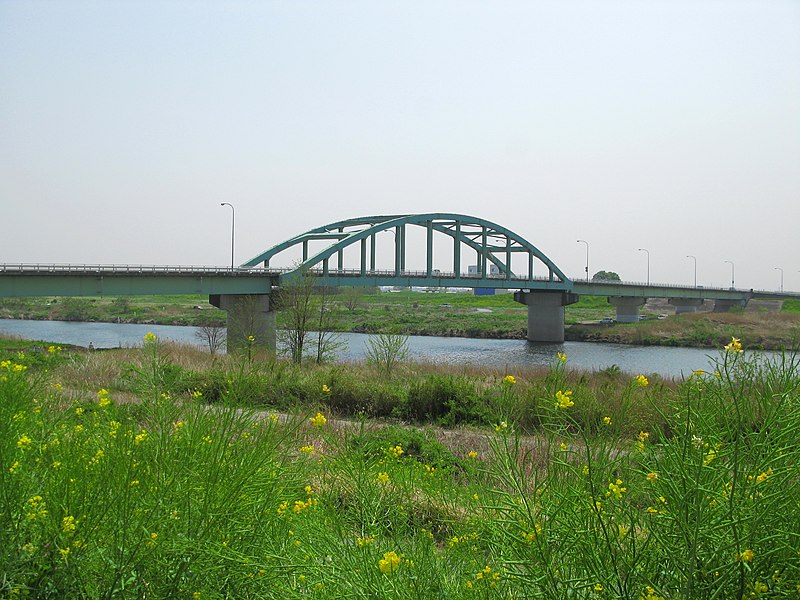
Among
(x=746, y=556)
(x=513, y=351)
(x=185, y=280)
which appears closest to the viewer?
(x=746, y=556)

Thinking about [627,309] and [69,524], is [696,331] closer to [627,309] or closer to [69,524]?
[627,309]

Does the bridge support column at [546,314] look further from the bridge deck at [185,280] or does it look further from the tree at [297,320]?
the tree at [297,320]

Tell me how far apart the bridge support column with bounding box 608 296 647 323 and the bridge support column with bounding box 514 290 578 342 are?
1256cm

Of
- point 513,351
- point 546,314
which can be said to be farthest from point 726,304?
point 513,351

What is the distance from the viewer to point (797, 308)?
9000 cm

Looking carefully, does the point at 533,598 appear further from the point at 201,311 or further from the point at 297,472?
the point at 201,311

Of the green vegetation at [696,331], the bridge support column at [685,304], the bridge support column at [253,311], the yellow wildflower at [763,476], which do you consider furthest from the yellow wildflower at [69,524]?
the bridge support column at [685,304]

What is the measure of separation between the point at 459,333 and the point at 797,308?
56.9 m

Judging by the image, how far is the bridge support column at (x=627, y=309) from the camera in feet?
256

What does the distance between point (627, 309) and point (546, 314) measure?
712 inches

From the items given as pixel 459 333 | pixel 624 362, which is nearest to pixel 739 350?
pixel 624 362

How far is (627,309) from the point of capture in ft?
258

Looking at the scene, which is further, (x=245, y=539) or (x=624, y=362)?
(x=624, y=362)

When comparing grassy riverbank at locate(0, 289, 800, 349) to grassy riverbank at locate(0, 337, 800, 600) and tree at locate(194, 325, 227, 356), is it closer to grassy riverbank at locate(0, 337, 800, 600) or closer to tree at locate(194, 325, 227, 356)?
tree at locate(194, 325, 227, 356)
